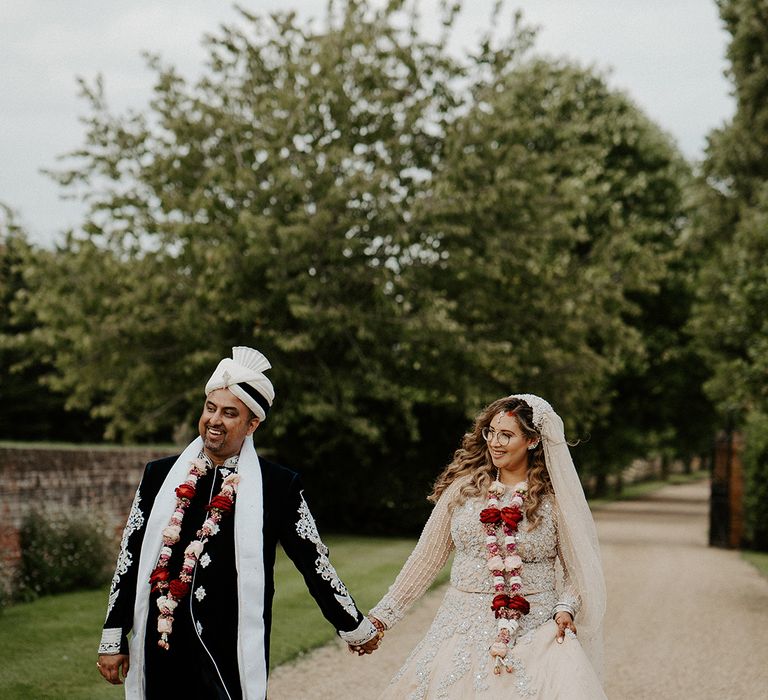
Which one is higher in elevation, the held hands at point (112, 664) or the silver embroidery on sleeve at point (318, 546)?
the silver embroidery on sleeve at point (318, 546)

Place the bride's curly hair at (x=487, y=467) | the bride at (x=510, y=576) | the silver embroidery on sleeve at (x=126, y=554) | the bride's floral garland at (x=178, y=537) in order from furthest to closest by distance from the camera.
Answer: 1. the bride's curly hair at (x=487, y=467)
2. the bride at (x=510, y=576)
3. the silver embroidery on sleeve at (x=126, y=554)
4. the bride's floral garland at (x=178, y=537)

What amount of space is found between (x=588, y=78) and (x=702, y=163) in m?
4.24

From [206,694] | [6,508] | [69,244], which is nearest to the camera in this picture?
[206,694]

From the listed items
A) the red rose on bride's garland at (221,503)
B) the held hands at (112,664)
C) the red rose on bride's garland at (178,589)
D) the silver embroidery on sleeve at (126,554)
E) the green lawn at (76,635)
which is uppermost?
the red rose on bride's garland at (221,503)

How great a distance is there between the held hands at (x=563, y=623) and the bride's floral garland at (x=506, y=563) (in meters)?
0.15

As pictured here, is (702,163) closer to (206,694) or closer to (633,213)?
(633,213)

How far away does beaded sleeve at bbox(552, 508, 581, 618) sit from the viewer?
5355mm

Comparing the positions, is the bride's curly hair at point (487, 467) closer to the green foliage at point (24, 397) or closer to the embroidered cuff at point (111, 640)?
the embroidered cuff at point (111, 640)

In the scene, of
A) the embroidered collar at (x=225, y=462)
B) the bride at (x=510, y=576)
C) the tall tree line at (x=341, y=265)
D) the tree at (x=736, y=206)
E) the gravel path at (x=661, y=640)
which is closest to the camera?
the embroidered collar at (x=225, y=462)

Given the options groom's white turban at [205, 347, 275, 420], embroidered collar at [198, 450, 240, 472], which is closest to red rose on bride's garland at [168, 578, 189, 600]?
embroidered collar at [198, 450, 240, 472]

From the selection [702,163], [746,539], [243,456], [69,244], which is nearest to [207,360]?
[69,244]

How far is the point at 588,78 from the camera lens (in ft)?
105

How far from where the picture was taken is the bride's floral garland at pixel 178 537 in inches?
174

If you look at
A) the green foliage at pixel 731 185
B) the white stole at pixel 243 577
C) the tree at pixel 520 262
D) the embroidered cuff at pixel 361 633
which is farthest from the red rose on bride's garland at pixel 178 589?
the green foliage at pixel 731 185
